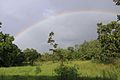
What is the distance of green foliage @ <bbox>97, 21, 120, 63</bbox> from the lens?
1307 inches

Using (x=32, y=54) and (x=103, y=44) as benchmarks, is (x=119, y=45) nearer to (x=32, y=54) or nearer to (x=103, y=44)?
(x=103, y=44)

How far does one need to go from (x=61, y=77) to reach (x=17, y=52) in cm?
5925

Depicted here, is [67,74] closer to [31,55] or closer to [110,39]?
[110,39]

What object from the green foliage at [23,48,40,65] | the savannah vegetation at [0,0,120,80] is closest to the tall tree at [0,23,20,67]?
the savannah vegetation at [0,0,120,80]

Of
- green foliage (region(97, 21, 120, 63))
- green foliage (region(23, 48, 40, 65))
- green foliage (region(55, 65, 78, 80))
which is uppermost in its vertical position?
green foliage (region(23, 48, 40, 65))

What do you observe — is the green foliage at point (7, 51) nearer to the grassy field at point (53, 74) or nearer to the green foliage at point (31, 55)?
the green foliage at point (31, 55)

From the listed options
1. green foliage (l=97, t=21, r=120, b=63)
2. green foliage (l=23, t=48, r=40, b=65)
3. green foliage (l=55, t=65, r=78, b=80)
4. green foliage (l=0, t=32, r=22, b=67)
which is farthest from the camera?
green foliage (l=23, t=48, r=40, b=65)

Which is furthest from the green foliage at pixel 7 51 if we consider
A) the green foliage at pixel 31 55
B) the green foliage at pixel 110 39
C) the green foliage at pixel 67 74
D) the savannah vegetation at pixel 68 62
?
the green foliage at pixel 67 74

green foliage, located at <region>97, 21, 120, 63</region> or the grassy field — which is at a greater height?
green foliage, located at <region>97, 21, 120, 63</region>

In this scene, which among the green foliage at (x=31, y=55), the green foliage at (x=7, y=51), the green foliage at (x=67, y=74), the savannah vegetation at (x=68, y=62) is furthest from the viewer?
the green foliage at (x=31, y=55)

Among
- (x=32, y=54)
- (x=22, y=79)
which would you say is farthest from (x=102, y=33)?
(x=32, y=54)

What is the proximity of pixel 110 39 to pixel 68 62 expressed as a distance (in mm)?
7439

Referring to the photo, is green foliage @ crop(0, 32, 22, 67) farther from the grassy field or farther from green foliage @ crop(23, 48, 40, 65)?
the grassy field

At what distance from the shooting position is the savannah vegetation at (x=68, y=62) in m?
15.8
